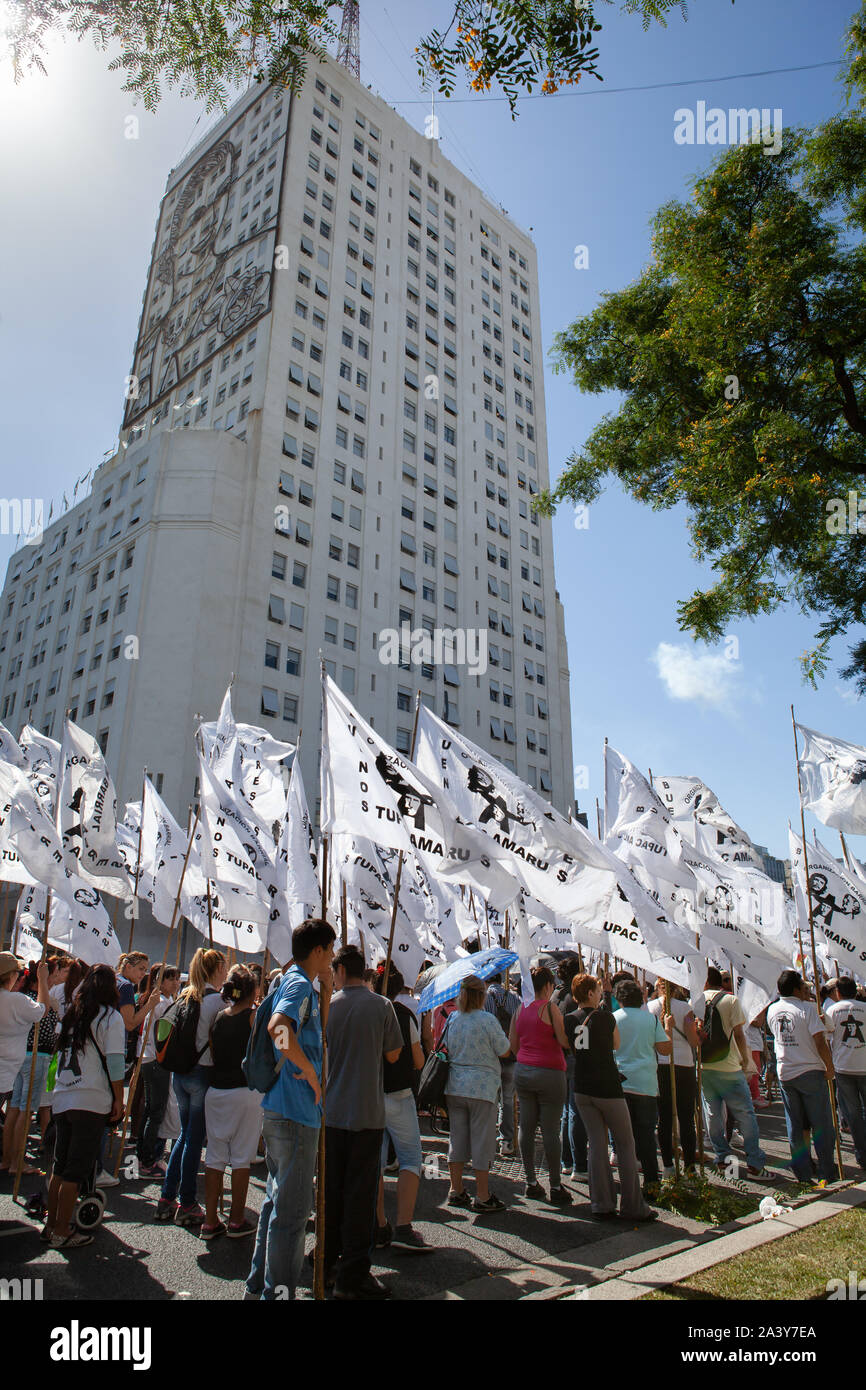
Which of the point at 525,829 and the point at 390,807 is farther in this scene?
the point at 525,829

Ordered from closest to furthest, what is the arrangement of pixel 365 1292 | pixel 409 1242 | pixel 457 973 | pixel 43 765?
pixel 365 1292, pixel 409 1242, pixel 457 973, pixel 43 765

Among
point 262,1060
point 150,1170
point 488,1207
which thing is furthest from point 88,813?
point 262,1060

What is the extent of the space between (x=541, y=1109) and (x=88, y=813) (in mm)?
6667

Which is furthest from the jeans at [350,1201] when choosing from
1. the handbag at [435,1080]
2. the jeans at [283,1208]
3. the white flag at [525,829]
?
the white flag at [525,829]

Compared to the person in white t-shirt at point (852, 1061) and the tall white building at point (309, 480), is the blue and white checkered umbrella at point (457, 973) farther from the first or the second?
the tall white building at point (309, 480)

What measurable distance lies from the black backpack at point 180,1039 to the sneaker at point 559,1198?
3422 millimetres

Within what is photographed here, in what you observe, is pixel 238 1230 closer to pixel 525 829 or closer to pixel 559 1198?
pixel 559 1198

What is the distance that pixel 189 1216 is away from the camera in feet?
22.3

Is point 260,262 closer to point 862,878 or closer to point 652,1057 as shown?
point 862,878

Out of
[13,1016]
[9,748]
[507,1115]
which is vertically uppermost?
[9,748]

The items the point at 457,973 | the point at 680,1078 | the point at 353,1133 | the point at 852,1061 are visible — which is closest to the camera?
the point at 353,1133

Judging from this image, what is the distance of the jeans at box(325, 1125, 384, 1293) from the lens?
5.19 m

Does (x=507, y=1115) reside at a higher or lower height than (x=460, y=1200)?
higher

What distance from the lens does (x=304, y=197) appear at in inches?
2108
